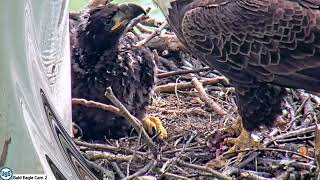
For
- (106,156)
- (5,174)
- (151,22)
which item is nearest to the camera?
(5,174)

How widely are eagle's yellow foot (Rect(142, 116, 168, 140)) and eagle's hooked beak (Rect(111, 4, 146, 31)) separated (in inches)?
8.2

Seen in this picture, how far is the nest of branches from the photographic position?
3.84 ft

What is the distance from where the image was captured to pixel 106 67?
1263 millimetres

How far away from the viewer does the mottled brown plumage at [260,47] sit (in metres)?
1.31

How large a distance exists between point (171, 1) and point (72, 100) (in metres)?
0.32

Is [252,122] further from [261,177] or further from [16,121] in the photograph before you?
[16,121]

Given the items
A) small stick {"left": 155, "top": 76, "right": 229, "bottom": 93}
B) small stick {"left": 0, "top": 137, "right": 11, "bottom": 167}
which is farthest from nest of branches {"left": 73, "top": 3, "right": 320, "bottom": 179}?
small stick {"left": 0, "top": 137, "right": 11, "bottom": 167}

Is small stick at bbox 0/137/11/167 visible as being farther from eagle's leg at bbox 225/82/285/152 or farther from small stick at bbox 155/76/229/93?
eagle's leg at bbox 225/82/285/152

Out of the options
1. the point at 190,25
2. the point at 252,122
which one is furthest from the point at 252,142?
the point at 190,25

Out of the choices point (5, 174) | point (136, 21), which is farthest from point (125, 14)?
point (5, 174)

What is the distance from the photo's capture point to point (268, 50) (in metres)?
1.33

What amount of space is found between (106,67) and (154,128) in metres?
0.17

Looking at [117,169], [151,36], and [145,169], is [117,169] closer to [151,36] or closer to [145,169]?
[145,169]

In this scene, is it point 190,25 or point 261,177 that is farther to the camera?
point 190,25
